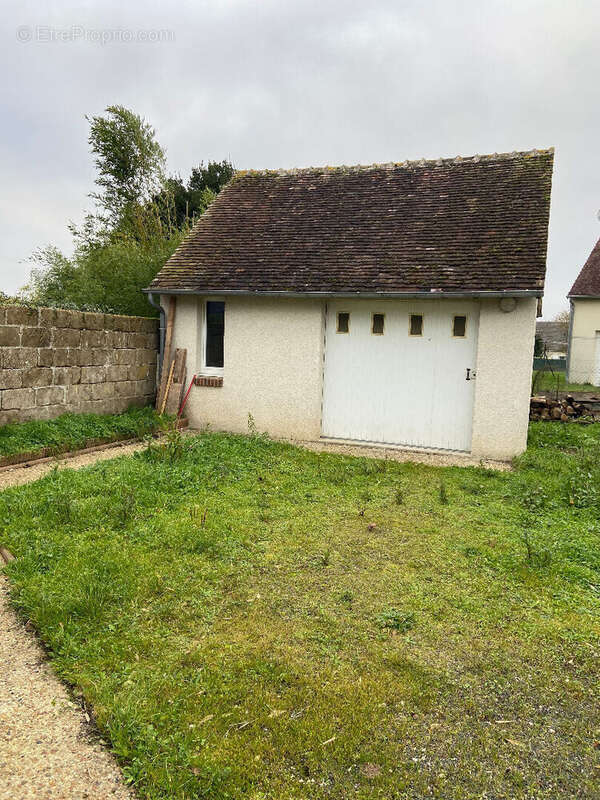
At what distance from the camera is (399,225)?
10148 millimetres

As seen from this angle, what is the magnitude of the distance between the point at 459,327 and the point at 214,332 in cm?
482

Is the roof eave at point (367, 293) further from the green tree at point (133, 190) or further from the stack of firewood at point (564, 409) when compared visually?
the green tree at point (133, 190)

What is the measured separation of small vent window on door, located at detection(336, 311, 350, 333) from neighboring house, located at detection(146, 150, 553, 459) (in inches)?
1.1

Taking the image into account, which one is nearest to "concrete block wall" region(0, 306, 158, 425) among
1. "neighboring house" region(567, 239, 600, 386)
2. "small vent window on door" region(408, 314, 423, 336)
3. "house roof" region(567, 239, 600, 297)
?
"small vent window on door" region(408, 314, 423, 336)

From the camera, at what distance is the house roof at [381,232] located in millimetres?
8914

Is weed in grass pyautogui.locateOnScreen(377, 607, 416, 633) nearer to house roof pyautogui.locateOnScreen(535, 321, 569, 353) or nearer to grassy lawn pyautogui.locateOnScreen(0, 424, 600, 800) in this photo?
grassy lawn pyautogui.locateOnScreen(0, 424, 600, 800)

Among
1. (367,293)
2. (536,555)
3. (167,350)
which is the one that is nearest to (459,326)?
(367,293)

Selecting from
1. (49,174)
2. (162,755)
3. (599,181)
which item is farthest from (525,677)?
(599,181)

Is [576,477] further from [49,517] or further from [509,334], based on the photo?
[49,517]

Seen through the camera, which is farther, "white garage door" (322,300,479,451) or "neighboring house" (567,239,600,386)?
"neighboring house" (567,239,600,386)

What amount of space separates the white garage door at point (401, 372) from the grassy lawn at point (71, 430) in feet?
11.7

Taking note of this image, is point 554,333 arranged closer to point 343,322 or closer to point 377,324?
point 377,324

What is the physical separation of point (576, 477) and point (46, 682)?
21.4ft

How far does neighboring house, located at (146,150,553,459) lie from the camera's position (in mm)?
8680
